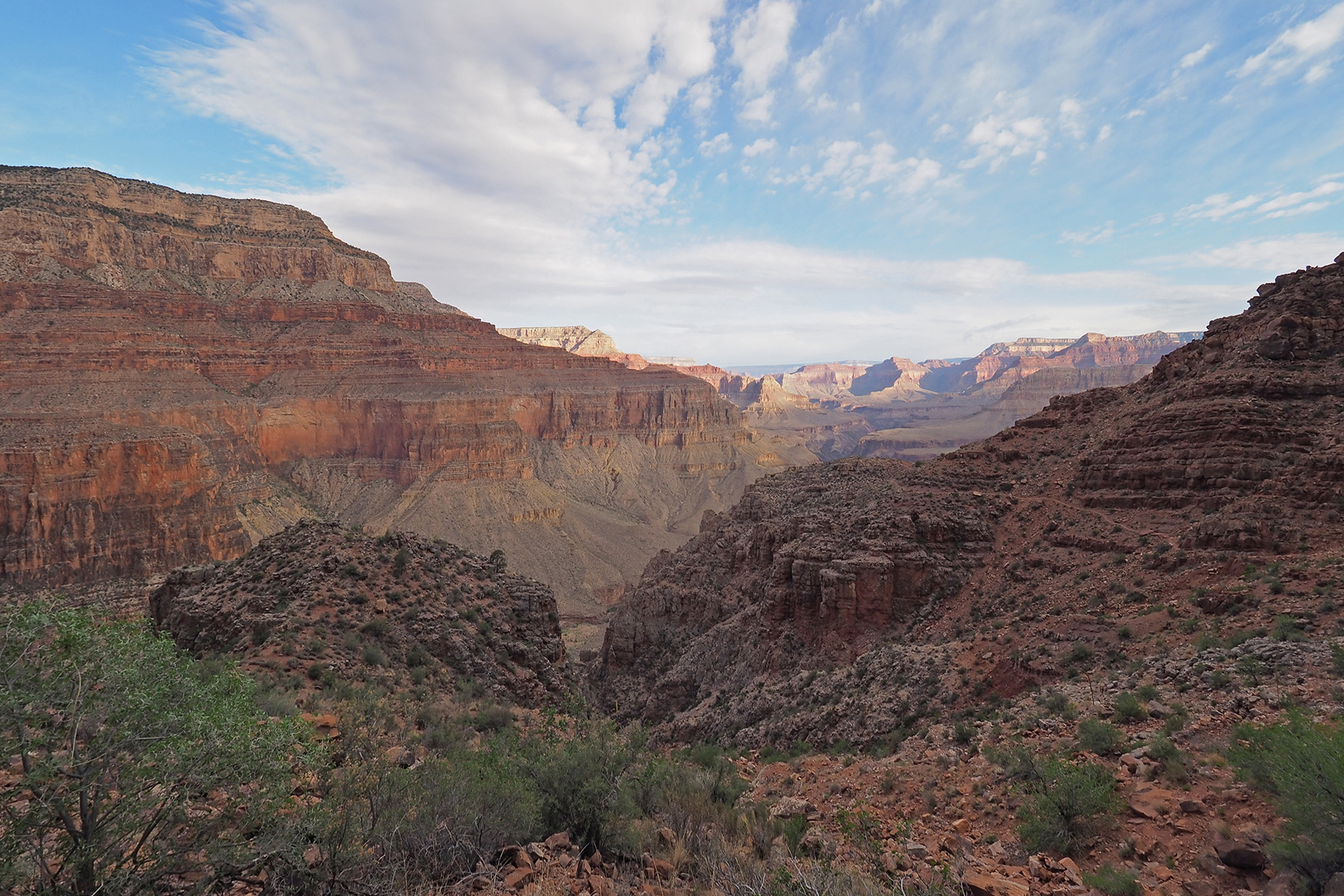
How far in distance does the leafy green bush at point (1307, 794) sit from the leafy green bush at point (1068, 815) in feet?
6.12

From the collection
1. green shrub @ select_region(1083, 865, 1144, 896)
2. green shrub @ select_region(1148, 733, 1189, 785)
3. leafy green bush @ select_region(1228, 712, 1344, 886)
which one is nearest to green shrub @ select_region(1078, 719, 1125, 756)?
green shrub @ select_region(1148, 733, 1189, 785)

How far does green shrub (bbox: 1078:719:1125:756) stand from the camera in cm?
1089

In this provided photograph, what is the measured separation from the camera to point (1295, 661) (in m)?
11.7

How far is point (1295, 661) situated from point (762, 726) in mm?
13736

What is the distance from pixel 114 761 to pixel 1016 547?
27087 millimetres

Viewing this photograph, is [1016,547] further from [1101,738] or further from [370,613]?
Result: [370,613]

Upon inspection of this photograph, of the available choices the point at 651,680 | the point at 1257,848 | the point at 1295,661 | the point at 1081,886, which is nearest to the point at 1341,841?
the point at 1257,848

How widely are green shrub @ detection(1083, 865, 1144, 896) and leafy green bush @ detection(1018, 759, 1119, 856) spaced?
110 centimetres

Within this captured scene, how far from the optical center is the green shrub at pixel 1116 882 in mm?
6926

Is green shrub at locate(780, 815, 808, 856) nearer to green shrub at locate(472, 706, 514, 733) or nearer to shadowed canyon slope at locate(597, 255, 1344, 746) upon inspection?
green shrub at locate(472, 706, 514, 733)

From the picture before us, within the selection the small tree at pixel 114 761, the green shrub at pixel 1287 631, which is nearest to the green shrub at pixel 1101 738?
the green shrub at pixel 1287 631

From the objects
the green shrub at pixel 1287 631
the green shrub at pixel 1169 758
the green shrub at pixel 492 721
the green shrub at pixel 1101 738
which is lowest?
the green shrub at pixel 492 721

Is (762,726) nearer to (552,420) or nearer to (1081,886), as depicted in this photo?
(1081,886)

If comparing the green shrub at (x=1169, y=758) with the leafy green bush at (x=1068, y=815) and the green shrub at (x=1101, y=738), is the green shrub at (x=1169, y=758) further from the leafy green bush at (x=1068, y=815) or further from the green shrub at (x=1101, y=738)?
the leafy green bush at (x=1068, y=815)
